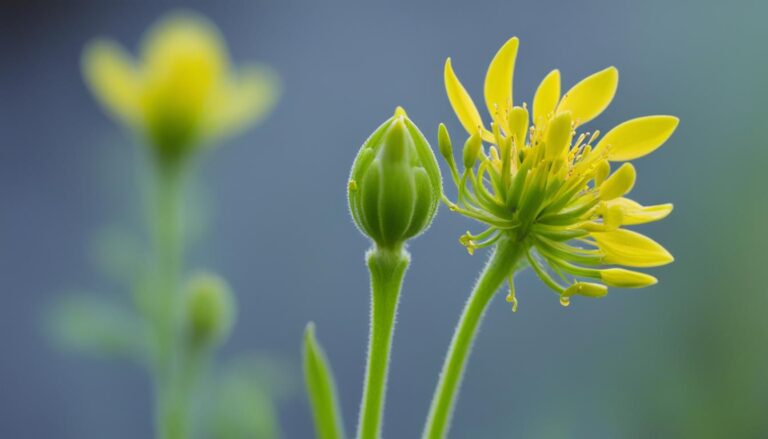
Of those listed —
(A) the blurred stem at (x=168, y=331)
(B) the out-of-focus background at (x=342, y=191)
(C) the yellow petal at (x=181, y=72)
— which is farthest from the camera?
(B) the out-of-focus background at (x=342, y=191)

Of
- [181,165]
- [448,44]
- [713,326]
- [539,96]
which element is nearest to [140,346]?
[181,165]

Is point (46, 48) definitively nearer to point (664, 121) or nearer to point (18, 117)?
point (18, 117)

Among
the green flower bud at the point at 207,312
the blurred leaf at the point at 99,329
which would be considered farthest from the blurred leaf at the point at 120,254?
the green flower bud at the point at 207,312

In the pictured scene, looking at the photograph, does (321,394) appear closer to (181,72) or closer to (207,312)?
(207,312)

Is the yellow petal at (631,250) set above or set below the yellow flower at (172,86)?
below

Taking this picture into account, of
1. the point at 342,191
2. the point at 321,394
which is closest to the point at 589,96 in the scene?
the point at 321,394

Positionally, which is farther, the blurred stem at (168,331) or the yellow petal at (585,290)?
the blurred stem at (168,331)

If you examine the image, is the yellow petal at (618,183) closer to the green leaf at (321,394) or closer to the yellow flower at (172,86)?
the green leaf at (321,394)
